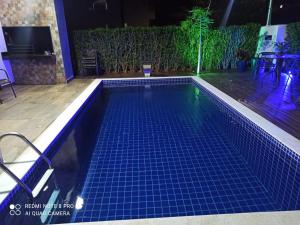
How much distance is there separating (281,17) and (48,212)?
1288cm

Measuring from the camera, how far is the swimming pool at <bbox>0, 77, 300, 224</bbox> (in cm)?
213

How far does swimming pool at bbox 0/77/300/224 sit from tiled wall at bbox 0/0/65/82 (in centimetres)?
358

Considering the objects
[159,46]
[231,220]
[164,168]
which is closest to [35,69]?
[159,46]

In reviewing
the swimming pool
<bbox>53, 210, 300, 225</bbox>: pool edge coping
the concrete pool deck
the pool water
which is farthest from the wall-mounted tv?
<bbox>53, 210, 300, 225</bbox>: pool edge coping

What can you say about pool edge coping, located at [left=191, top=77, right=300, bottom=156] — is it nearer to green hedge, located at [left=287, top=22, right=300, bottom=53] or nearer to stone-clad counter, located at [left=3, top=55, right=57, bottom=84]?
green hedge, located at [left=287, top=22, right=300, bottom=53]

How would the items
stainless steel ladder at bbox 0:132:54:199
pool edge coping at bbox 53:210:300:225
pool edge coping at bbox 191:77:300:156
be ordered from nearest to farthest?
pool edge coping at bbox 53:210:300:225 < stainless steel ladder at bbox 0:132:54:199 < pool edge coping at bbox 191:77:300:156

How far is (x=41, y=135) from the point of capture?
3111 mm

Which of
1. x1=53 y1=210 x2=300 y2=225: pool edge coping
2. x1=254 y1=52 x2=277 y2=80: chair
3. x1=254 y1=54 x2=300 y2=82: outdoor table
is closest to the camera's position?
x1=53 y1=210 x2=300 y2=225: pool edge coping

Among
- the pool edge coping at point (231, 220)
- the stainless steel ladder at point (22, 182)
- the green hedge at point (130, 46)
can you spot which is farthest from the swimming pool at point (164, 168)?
the green hedge at point (130, 46)

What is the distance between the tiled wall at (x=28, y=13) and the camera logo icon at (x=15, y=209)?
18.7ft

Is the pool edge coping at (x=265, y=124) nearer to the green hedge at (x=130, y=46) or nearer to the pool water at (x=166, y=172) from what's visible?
the pool water at (x=166, y=172)

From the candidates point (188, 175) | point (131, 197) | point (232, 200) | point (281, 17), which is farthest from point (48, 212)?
point (281, 17)

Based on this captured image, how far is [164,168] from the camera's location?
272cm

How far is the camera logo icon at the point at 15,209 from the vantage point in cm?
196
